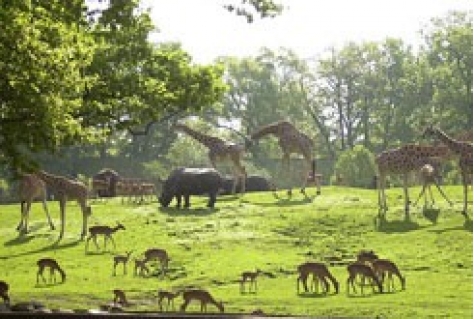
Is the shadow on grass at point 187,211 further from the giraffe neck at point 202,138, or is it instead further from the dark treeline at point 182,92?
the giraffe neck at point 202,138

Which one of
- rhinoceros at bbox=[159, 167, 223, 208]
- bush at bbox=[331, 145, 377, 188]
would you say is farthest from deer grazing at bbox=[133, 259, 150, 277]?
bush at bbox=[331, 145, 377, 188]

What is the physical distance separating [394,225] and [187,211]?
467 centimetres

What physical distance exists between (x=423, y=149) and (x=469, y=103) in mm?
18581

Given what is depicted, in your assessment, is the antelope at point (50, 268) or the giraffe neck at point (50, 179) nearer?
the antelope at point (50, 268)

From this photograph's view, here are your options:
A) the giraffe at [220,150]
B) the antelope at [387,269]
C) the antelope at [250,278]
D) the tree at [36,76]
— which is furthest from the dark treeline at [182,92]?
the antelope at [387,269]

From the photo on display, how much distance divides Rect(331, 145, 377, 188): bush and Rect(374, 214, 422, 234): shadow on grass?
9.45m

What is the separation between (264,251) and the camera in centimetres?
1572

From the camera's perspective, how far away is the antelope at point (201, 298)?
11709 millimetres

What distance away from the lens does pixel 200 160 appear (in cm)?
4391

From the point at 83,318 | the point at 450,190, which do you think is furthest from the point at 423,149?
the point at 83,318

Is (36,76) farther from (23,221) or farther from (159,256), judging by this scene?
(23,221)

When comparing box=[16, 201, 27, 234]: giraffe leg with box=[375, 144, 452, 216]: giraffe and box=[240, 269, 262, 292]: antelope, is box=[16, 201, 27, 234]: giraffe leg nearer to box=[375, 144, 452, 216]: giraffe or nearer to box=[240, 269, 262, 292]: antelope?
box=[240, 269, 262, 292]: antelope

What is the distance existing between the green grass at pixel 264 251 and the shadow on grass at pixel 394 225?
0.02 m

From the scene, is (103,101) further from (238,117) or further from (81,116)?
(238,117)
